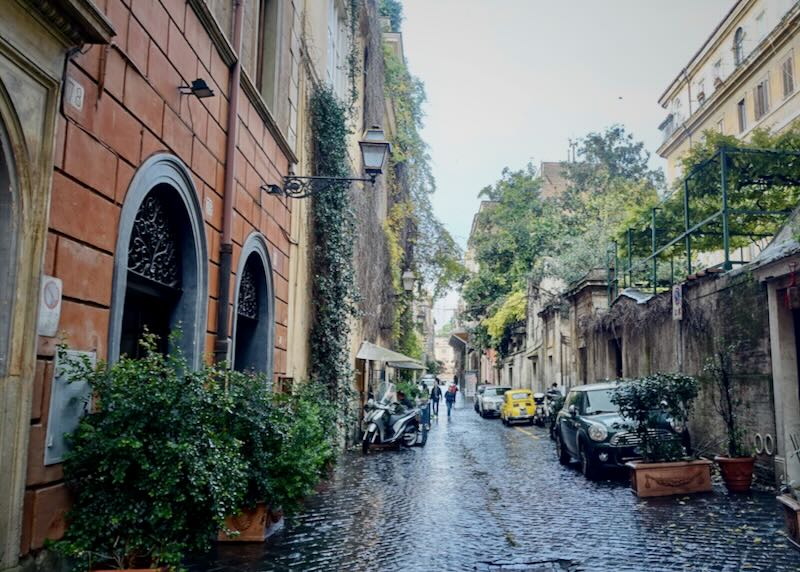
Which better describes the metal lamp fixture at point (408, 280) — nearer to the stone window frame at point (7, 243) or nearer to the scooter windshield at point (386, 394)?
the scooter windshield at point (386, 394)

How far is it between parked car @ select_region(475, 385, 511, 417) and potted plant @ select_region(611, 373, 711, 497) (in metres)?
22.3

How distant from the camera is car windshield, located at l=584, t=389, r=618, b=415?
524 inches

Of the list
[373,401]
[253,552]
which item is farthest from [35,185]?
[373,401]

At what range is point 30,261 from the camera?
4371mm

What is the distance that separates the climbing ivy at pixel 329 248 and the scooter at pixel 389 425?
1.90 meters

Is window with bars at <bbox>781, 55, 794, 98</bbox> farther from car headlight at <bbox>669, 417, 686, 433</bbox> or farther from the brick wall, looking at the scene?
the brick wall

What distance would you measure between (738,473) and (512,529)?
426cm

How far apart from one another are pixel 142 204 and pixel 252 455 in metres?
2.60

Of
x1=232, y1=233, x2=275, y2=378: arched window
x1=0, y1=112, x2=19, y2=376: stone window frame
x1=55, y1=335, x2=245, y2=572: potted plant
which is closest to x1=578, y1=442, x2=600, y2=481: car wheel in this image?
x1=232, y1=233, x2=275, y2=378: arched window

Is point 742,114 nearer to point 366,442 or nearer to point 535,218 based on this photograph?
point 535,218

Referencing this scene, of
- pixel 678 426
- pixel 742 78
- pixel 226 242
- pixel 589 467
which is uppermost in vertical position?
pixel 742 78

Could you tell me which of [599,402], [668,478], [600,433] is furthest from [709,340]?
[668,478]

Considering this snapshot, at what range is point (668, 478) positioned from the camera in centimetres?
1030

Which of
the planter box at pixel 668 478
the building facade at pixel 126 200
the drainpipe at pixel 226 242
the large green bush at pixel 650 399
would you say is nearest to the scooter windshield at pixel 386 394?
the building facade at pixel 126 200
